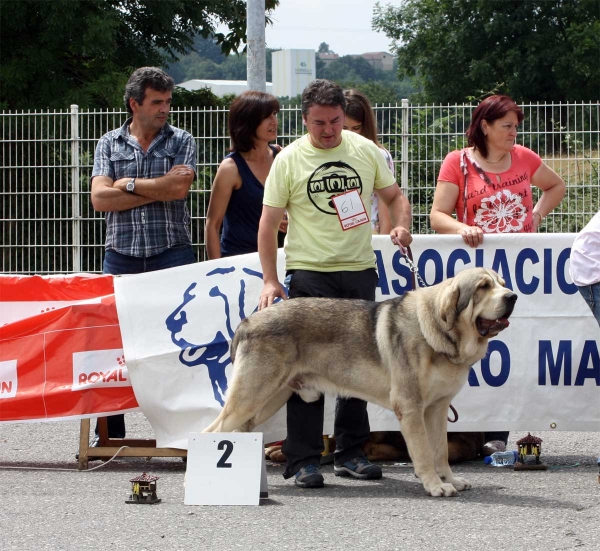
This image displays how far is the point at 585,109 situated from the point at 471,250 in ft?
21.5

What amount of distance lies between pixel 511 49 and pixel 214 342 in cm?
4295

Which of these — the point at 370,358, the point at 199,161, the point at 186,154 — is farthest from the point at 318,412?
the point at 199,161

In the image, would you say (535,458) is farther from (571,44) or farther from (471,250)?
(571,44)

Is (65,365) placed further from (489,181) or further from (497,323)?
(489,181)

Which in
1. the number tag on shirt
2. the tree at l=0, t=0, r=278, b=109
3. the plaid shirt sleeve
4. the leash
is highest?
the tree at l=0, t=0, r=278, b=109

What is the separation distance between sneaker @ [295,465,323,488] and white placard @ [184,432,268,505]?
335 millimetres

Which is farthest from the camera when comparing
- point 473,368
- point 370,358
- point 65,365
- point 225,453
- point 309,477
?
point 473,368

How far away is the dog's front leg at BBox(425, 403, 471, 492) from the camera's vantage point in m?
5.93

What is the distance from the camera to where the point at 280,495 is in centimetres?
578

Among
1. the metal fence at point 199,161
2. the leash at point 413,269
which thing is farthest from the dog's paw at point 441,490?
the metal fence at point 199,161

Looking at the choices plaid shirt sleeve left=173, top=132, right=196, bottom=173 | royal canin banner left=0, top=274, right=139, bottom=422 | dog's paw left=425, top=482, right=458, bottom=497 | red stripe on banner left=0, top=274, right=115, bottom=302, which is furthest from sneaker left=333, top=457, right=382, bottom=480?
plaid shirt sleeve left=173, top=132, right=196, bottom=173

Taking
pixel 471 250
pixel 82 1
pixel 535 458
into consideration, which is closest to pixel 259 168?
pixel 471 250

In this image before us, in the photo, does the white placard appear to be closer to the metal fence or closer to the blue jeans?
the blue jeans

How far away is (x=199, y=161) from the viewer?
1306 cm
